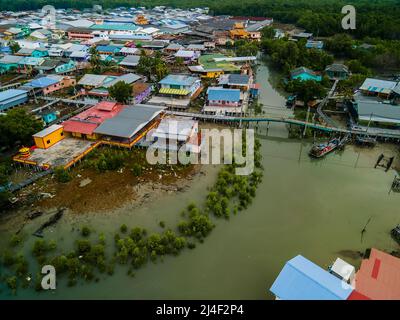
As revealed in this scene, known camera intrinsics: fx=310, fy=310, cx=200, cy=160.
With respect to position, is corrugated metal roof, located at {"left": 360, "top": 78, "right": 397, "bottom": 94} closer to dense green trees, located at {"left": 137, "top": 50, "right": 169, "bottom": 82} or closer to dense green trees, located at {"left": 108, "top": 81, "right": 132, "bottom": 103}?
dense green trees, located at {"left": 137, "top": 50, "right": 169, "bottom": 82}

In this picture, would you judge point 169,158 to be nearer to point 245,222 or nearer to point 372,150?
point 245,222

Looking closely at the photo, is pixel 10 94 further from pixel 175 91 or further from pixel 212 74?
pixel 212 74

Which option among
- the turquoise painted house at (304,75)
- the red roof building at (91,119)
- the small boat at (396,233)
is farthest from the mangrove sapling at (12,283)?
the turquoise painted house at (304,75)

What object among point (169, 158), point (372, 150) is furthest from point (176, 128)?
point (372, 150)

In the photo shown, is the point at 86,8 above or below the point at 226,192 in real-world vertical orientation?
above

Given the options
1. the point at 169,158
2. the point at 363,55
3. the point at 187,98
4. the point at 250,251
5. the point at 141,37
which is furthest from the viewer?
the point at 141,37
